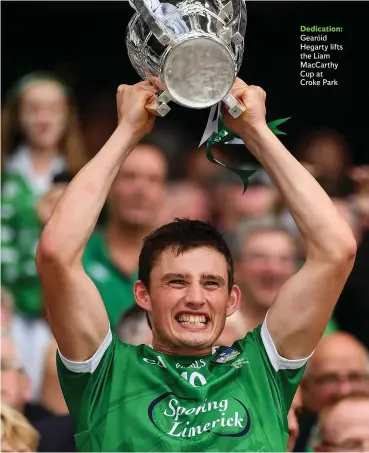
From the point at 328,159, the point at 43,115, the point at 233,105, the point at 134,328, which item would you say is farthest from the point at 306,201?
the point at 43,115

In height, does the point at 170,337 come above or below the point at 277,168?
below

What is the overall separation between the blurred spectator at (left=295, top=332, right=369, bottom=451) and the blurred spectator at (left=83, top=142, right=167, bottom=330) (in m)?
0.72

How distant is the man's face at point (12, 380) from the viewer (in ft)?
10.9

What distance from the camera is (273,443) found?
7.54ft

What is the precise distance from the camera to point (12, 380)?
336cm

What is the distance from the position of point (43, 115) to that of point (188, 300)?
1541 millimetres

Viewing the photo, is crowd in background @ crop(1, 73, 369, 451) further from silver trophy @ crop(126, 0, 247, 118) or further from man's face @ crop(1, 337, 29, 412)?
silver trophy @ crop(126, 0, 247, 118)

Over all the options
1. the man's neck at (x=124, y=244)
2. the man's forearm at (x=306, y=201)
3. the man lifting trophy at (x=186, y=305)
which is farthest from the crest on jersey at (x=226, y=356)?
the man's neck at (x=124, y=244)

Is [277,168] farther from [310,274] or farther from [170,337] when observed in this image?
[170,337]

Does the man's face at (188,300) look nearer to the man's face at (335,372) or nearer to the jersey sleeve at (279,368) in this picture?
the jersey sleeve at (279,368)

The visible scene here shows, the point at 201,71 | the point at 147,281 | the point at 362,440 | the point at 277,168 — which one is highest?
the point at 201,71

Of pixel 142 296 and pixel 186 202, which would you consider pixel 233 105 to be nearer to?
pixel 142 296

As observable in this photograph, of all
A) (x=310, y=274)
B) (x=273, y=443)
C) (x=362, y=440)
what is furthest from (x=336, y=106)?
(x=273, y=443)

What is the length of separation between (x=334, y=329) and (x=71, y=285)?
159cm
